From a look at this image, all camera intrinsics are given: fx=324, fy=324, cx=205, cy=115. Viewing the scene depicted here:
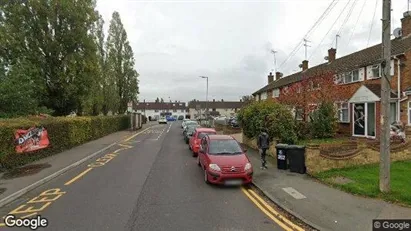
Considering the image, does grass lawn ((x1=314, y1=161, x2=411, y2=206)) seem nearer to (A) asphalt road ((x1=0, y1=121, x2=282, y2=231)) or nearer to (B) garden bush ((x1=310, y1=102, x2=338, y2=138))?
(A) asphalt road ((x1=0, y1=121, x2=282, y2=231))

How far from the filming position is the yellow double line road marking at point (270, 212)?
21.2 ft

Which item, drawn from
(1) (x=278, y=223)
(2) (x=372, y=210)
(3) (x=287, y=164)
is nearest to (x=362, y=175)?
(3) (x=287, y=164)

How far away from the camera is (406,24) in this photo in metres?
21.7

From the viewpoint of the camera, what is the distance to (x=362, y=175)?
A: 10.7 meters

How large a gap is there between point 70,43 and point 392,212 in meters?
23.1

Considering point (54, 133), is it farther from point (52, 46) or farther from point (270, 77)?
point (270, 77)

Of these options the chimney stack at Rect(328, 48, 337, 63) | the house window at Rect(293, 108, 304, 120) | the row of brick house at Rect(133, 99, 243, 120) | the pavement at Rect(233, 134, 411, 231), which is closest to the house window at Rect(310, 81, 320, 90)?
the house window at Rect(293, 108, 304, 120)

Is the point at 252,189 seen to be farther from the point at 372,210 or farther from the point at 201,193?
the point at 372,210

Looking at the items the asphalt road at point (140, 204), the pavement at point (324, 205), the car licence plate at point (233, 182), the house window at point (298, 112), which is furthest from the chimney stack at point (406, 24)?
the car licence plate at point (233, 182)

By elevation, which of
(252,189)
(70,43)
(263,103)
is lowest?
(252,189)

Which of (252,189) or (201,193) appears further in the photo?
(252,189)

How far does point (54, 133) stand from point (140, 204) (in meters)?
11.5

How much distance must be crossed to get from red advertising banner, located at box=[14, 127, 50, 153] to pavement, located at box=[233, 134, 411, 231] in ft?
32.3

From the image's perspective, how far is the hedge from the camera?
41.3ft
